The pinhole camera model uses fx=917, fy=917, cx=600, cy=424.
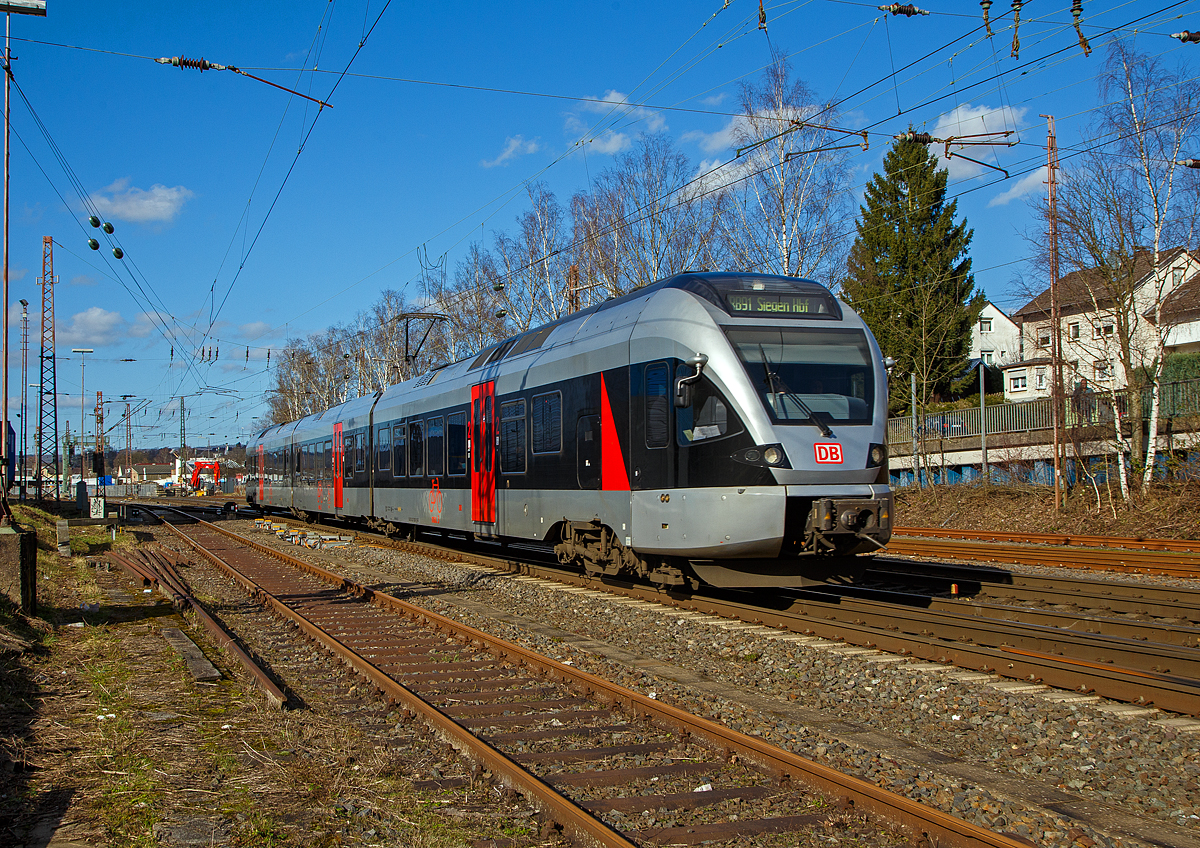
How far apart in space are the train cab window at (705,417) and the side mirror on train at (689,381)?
8 cm

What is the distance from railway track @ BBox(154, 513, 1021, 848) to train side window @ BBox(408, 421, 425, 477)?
9.44 m

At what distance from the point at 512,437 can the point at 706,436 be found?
5271 mm

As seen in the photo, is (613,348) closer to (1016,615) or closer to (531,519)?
(531,519)

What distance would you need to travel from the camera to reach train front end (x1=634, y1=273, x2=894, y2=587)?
921 centimetres

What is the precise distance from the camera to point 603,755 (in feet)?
18.3

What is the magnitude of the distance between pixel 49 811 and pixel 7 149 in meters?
13.6

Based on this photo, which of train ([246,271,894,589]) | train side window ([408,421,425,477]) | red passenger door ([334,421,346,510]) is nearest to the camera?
train ([246,271,894,589])

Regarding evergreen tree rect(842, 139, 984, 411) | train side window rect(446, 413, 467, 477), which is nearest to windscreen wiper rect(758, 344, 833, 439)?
train side window rect(446, 413, 467, 477)

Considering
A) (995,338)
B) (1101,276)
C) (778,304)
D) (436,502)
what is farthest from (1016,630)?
(995,338)

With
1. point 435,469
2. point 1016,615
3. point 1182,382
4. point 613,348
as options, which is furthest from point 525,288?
point 1016,615

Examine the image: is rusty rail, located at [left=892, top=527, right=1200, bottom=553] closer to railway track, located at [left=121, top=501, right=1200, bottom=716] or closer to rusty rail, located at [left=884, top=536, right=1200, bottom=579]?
rusty rail, located at [left=884, top=536, right=1200, bottom=579]

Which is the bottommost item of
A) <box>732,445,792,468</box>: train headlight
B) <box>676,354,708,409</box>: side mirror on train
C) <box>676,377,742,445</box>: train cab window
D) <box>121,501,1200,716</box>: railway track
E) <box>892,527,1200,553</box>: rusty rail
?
<box>892,527,1200,553</box>: rusty rail

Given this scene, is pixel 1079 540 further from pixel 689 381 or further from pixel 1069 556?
pixel 689 381

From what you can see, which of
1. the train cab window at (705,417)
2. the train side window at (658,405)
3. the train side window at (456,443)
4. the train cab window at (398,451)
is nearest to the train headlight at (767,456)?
the train cab window at (705,417)
